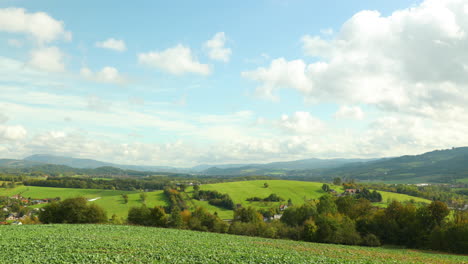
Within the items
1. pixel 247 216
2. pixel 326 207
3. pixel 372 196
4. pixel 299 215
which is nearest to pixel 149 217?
pixel 247 216

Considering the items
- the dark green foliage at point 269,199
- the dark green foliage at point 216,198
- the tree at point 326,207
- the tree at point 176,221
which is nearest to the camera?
the tree at point 176,221

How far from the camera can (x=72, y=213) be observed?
224ft

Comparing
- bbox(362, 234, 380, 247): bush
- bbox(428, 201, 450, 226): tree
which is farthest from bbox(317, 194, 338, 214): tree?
bbox(428, 201, 450, 226): tree

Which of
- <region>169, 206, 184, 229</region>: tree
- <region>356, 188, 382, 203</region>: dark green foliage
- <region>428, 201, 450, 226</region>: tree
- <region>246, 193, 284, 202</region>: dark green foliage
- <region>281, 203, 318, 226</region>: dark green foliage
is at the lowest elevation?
<region>246, 193, 284, 202</region>: dark green foliage

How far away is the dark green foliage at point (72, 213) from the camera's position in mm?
68250

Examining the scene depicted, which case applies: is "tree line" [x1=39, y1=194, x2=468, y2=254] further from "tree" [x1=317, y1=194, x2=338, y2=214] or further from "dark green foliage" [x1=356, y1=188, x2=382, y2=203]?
"dark green foliage" [x1=356, y1=188, x2=382, y2=203]

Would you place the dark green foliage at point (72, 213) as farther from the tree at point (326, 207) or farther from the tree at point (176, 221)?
the tree at point (326, 207)

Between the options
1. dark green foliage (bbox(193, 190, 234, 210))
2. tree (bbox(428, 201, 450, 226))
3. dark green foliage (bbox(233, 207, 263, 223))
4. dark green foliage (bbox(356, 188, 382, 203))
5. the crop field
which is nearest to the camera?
tree (bbox(428, 201, 450, 226))

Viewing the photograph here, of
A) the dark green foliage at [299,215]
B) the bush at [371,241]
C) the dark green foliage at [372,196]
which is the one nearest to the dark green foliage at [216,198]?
the dark green foliage at [299,215]

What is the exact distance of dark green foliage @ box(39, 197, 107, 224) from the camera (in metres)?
68.2

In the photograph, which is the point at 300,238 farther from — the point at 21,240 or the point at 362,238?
the point at 21,240

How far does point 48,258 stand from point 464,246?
236ft

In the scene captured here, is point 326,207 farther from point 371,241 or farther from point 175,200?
point 175,200

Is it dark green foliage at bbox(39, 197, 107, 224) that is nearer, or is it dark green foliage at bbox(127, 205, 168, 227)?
dark green foliage at bbox(39, 197, 107, 224)
